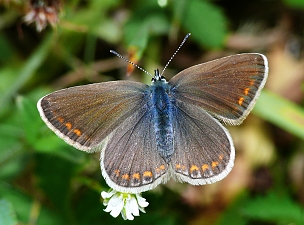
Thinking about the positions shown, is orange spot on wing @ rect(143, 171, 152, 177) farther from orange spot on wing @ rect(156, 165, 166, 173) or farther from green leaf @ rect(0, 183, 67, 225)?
green leaf @ rect(0, 183, 67, 225)

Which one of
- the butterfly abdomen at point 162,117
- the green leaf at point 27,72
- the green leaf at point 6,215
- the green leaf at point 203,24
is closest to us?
the green leaf at point 6,215

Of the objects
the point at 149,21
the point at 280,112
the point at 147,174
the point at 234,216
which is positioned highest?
the point at 149,21

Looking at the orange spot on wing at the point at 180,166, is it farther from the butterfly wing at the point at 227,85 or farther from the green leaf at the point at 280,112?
the green leaf at the point at 280,112

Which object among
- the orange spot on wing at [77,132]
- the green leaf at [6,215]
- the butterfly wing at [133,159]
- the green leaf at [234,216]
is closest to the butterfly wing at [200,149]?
the butterfly wing at [133,159]

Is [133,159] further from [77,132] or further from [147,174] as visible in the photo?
[77,132]

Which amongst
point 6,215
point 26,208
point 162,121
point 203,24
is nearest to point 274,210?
point 162,121

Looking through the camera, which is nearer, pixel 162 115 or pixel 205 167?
pixel 205 167
